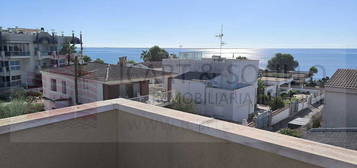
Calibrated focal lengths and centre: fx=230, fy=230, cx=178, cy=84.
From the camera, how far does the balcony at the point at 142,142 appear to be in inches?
62.8

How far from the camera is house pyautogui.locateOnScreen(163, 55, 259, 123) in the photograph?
1575 cm

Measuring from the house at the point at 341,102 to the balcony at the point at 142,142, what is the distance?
37.4 ft

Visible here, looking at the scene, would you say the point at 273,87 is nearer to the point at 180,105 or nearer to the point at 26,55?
the point at 180,105

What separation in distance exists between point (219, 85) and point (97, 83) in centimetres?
835

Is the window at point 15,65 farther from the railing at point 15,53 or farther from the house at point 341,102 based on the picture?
the house at point 341,102

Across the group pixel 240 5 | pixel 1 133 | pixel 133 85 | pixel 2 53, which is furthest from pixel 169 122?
pixel 2 53

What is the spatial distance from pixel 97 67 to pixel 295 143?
15.6 meters

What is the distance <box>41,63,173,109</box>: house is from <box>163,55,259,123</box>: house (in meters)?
2.26

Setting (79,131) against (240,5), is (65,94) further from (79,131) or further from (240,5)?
(79,131)

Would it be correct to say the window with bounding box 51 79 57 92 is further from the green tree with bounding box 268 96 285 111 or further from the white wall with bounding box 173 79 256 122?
the green tree with bounding box 268 96 285 111

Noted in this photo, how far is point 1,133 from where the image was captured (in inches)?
77.7

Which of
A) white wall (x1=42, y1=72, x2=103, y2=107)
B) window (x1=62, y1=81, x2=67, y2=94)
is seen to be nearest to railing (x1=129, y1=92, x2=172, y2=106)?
white wall (x1=42, y1=72, x2=103, y2=107)

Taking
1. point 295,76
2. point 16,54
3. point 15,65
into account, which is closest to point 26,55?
point 16,54

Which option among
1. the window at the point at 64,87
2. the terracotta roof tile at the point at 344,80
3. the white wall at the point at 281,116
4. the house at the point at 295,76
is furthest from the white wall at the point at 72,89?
the house at the point at 295,76
